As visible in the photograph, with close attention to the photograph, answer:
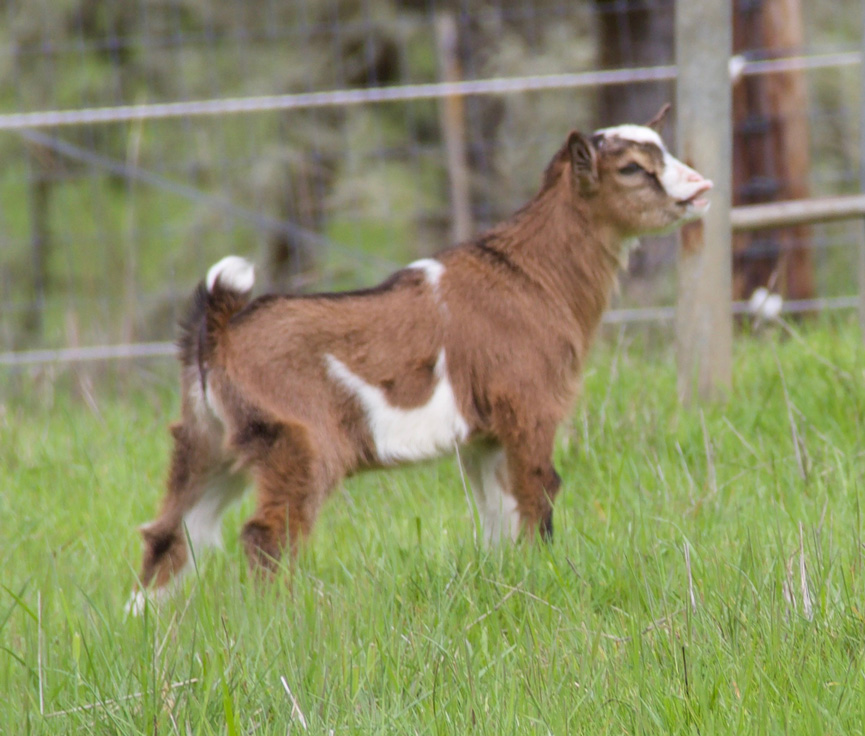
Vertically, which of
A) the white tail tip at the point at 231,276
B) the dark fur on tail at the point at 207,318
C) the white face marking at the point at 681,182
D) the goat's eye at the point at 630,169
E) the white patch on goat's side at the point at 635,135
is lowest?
the dark fur on tail at the point at 207,318

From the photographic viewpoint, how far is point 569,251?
150 inches

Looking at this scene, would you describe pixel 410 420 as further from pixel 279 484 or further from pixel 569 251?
pixel 569 251

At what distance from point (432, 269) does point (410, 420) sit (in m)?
0.49

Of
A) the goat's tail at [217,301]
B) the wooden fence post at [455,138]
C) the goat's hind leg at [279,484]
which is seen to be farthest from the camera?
the wooden fence post at [455,138]

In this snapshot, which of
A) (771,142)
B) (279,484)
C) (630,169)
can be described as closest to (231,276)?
(279,484)

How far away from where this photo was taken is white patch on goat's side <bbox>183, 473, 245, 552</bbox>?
11.2 ft

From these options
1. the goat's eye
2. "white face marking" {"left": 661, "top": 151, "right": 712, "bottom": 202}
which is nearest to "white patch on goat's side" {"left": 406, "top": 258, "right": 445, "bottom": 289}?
the goat's eye

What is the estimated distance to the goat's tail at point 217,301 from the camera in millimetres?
3281

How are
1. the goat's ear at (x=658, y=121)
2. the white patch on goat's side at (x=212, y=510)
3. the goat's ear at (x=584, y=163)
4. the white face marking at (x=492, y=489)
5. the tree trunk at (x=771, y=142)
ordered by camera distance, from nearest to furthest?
the white patch on goat's side at (x=212, y=510), the white face marking at (x=492, y=489), the goat's ear at (x=584, y=163), the goat's ear at (x=658, y=121), the tree trunk at (x=771, y=142)

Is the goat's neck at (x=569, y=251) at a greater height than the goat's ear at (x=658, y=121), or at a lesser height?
lesser

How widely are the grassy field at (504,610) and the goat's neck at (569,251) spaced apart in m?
0.42

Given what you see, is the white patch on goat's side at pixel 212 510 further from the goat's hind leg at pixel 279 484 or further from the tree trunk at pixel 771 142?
the tree trunk at pixel 771 142

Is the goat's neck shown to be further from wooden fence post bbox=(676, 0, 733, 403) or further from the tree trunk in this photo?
the tree trunk

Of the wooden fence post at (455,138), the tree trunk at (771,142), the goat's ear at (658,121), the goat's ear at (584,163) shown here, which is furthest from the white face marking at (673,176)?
the wooden fence post at (455,138)
